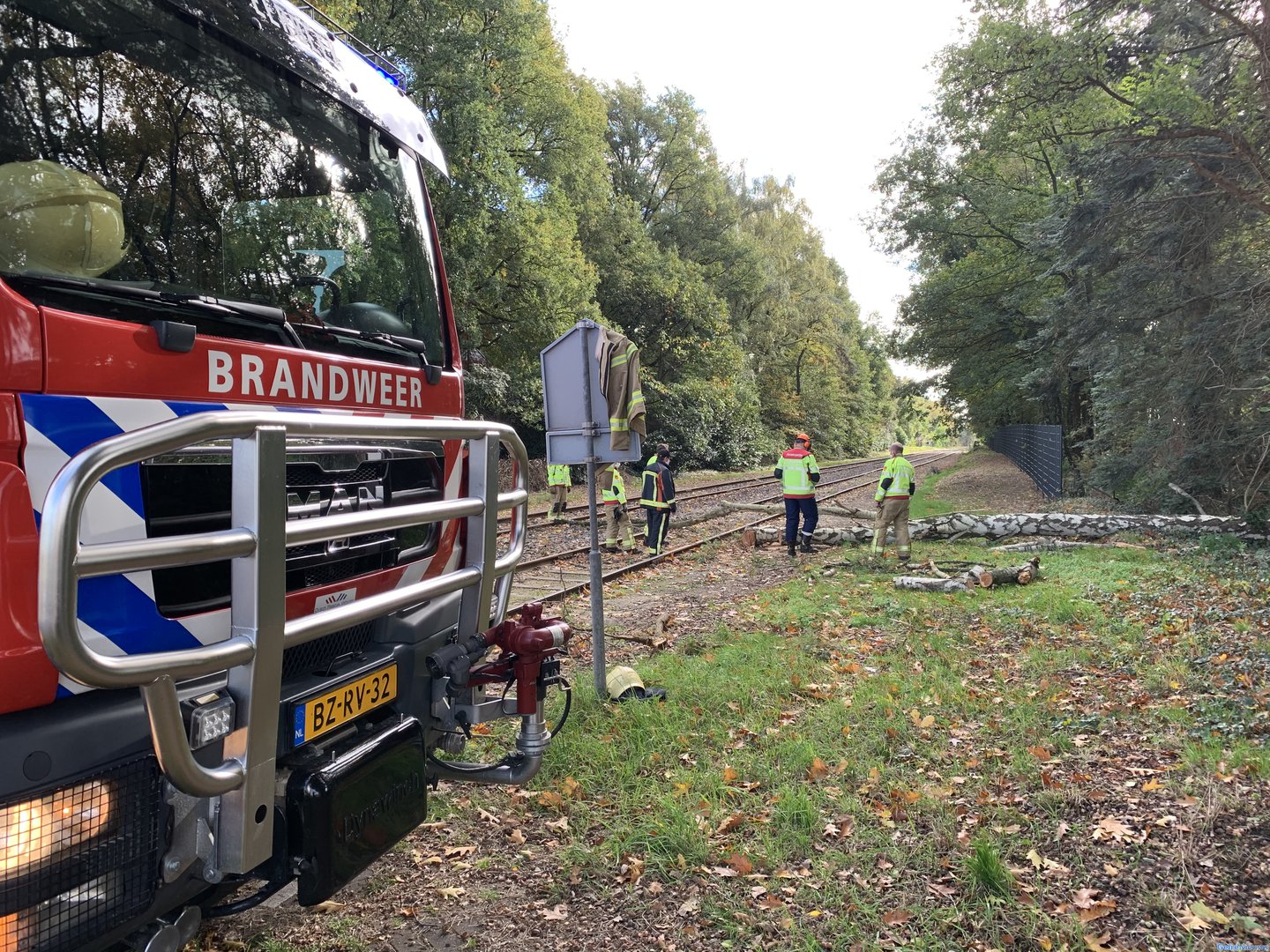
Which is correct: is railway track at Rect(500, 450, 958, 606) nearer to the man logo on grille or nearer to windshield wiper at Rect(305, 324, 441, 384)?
windshield wiper at Rect(305, 324, 441, 384)

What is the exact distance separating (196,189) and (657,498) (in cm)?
1033

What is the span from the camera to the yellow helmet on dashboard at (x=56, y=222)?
1.98m

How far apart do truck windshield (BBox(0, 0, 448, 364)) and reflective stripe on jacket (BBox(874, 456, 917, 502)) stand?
972 centimetres

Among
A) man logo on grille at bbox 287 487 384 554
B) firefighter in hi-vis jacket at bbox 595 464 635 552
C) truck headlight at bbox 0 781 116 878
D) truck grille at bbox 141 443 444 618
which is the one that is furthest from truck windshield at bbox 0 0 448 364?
firefighter in hi-vis jacket at bbox 595 464 635 552

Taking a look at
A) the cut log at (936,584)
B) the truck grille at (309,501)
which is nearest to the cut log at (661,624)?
the cut log at (936,584)

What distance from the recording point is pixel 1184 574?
9.48 m

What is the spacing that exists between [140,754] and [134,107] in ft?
6.59

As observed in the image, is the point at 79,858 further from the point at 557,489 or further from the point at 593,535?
the point at 557,489

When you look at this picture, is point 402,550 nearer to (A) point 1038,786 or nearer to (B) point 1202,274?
(A) point 1038,786

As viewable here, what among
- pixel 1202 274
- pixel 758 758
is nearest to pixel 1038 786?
pixel 758 758

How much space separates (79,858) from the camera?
1750 millimetres

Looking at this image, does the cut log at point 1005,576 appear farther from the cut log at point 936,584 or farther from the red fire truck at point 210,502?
the red fire truck at point 210,502

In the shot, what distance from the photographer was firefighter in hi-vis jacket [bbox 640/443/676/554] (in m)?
12.8

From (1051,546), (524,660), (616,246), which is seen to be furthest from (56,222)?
(616,246)
